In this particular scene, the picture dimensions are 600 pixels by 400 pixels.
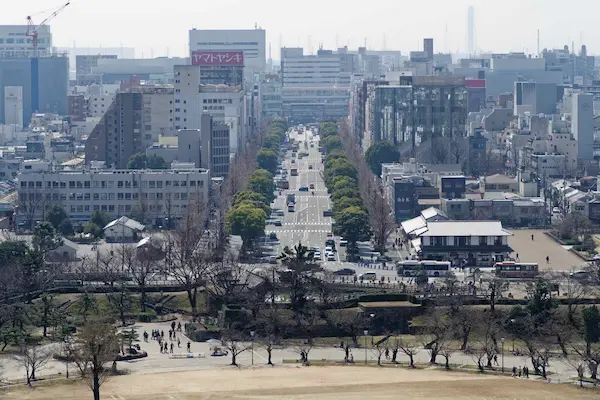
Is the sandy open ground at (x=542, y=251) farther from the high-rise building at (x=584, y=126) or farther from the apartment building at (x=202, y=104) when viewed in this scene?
the apartment building at (x=202, y=104)

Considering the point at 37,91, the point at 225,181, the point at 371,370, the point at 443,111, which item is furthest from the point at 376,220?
the point at 37,91

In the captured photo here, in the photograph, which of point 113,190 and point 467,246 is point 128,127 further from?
point 467,246

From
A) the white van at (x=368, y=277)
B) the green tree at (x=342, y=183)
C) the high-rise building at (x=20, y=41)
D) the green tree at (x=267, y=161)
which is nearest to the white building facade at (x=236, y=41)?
the high-rise building at (x=20, y=41)

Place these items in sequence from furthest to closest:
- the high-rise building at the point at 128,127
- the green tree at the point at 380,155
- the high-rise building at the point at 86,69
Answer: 1. the high-rise building at the point at 86,69
2. the green tree at the point at 380,155
3. the high-rise building at the point at 128,127

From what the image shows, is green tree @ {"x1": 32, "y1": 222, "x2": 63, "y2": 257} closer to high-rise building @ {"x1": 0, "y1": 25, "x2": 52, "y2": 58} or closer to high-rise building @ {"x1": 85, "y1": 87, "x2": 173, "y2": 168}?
high-rise building @ {"x1": 85, "y1": 87, "x2": 173, "y2": 168}

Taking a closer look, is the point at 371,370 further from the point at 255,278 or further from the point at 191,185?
the point at 191,185

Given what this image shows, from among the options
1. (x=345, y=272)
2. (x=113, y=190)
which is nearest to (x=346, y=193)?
(x=113, y=190)
